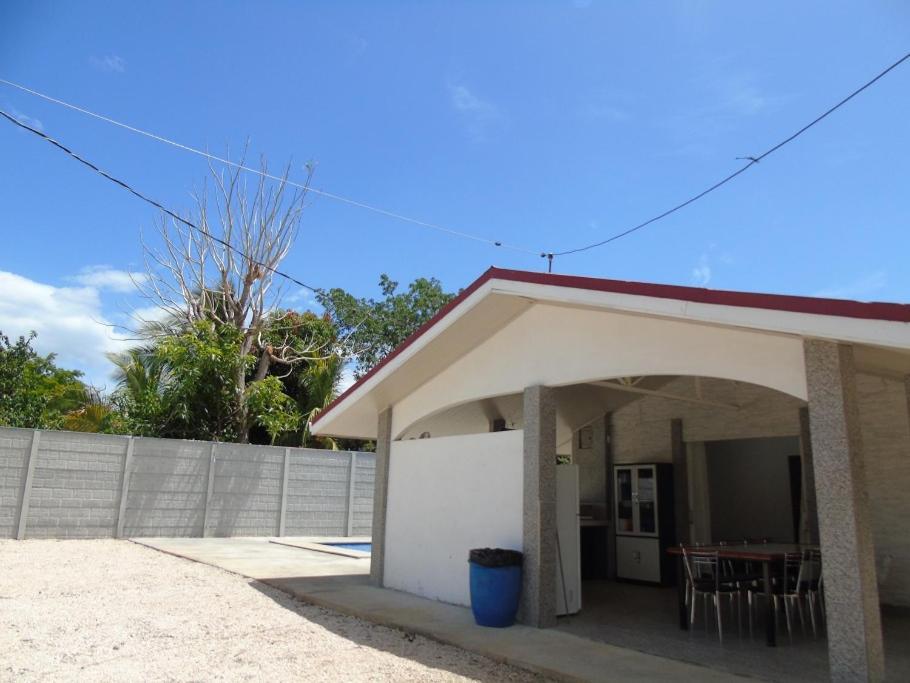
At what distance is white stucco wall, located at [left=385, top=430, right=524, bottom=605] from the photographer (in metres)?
8.26

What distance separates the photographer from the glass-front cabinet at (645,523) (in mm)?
11258

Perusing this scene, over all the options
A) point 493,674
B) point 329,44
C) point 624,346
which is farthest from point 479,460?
point 329,44

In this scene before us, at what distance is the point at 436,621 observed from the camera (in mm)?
7664

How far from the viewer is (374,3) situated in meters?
10.2

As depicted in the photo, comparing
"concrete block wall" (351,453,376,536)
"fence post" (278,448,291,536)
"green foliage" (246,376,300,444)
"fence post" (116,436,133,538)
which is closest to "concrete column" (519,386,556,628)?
"fence post" (116,436,133,538)

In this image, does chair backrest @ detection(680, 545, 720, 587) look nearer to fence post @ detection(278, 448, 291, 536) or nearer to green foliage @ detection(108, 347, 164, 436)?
fence post @ detection(278, 448, 291, 536)

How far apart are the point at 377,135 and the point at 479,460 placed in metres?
9.13

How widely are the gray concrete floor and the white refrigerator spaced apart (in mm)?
251

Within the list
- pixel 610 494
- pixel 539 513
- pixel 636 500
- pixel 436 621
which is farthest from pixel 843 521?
pixel 610 494

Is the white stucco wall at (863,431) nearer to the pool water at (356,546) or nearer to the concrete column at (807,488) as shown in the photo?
the concrete column at (807,488)

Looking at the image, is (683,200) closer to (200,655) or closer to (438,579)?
(438,579)

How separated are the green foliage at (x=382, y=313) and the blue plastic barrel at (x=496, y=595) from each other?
2046 cm

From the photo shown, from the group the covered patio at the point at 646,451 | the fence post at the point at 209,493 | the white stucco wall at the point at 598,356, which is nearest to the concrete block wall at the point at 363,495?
the fence post at the point at 209,493

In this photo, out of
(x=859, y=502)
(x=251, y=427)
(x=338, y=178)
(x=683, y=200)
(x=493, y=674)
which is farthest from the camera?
(x=251, y=427)
